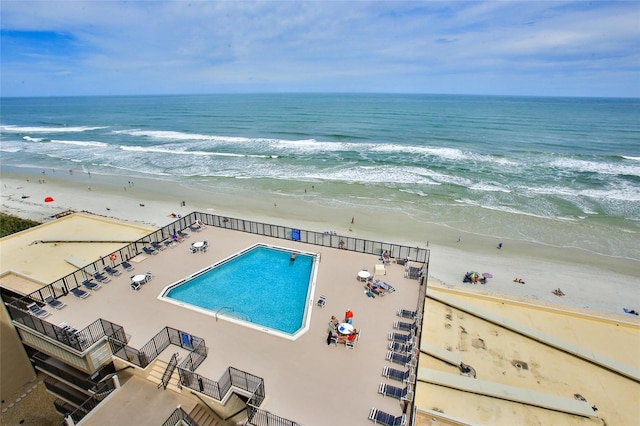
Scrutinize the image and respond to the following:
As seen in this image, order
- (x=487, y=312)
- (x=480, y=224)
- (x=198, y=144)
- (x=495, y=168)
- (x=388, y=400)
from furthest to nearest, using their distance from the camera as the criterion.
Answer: (x=198, y=144), (x=495, y=168), (x=480, y=224), (x=487, y=312), (x=388, y=400)

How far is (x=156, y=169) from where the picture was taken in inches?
2026

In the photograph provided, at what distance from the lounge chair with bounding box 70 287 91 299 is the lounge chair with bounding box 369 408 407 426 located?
1259cm

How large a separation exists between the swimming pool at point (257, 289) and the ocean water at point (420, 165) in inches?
830

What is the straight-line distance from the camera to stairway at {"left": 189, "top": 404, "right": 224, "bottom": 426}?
389 inches

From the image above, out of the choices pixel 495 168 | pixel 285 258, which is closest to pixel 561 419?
pixel 285 258

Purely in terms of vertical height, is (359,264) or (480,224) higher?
(359,264)

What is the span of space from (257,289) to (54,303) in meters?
8.16

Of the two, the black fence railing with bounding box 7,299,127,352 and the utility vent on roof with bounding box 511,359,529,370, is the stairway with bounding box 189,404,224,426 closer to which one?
the black fence railing with bounding box 7,299,127,352

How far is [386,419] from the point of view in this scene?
9.28 metres

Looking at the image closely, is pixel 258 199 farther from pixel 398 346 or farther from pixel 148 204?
pixel 398 346

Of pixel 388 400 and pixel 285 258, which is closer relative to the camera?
pixel 388 400

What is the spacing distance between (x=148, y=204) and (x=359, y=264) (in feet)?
96.5

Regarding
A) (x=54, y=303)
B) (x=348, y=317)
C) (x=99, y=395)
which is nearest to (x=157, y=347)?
(x=99, y=395)

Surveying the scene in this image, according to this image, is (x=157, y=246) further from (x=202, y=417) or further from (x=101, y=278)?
(x=202, y=417)
